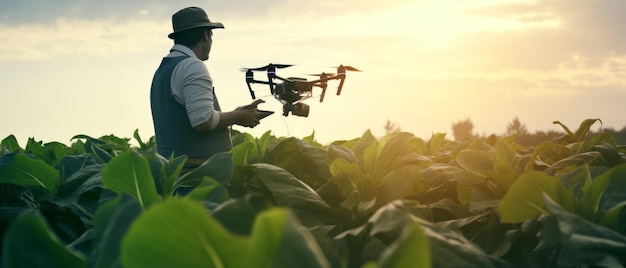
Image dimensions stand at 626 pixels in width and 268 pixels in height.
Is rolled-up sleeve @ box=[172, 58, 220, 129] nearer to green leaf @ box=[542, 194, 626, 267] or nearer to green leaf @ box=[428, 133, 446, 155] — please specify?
green leaf @ box=[428, 133, 446, 155]

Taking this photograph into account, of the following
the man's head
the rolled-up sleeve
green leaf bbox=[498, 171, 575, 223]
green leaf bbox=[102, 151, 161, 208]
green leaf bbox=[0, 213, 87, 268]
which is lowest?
green leaf bbox=[498, 171, 575, 223]

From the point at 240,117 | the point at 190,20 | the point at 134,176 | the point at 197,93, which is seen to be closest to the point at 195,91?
the point at 197,93

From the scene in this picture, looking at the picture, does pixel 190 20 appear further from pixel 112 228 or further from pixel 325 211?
pixel 112 228

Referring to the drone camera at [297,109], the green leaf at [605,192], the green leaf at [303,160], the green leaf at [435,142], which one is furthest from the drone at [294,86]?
the green leaf at [605,192]

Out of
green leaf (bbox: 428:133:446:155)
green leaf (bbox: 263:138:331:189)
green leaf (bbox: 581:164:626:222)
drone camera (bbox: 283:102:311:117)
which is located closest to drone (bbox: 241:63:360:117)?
drone camera (bbox: 283:102:311:117)

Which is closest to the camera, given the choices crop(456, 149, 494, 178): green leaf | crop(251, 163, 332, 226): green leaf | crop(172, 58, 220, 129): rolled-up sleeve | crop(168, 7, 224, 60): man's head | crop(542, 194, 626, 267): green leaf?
crop(542, 194, 626, 267): green leaf
